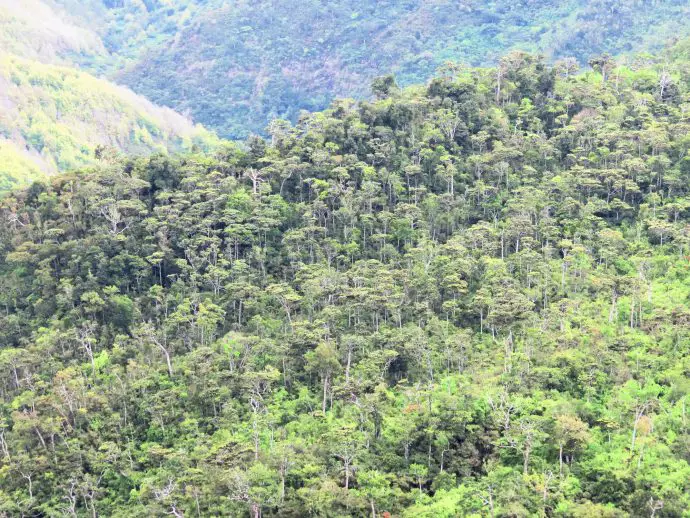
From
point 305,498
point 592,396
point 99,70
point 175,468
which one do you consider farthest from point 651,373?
point 99,70

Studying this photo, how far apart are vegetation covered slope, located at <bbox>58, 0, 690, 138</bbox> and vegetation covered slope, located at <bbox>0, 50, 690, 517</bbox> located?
41250 mm

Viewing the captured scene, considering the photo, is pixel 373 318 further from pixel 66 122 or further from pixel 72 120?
pixel 72 120

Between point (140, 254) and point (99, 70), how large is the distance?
105 metres

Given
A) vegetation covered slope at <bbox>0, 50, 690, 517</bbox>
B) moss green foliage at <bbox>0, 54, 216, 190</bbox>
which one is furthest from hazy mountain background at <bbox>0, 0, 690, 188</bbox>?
vegetation covered slope at <bbox>0, 50, 690, 517</bbox>

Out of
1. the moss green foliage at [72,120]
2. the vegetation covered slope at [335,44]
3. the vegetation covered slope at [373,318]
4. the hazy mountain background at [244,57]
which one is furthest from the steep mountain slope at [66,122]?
the vegetation covered slope at [373,318]

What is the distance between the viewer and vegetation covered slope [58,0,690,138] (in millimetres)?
99125

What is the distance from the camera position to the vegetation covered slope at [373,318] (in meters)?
33.3

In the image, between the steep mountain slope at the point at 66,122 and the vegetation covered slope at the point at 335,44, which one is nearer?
the steep mountain slope at the point at 66,122

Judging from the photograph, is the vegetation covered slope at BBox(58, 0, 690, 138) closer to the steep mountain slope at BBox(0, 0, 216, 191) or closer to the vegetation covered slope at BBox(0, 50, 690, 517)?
the steep mountain slope at BBox(0, 0, 216, 191)

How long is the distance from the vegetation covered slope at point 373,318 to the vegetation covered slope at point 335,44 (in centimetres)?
4125

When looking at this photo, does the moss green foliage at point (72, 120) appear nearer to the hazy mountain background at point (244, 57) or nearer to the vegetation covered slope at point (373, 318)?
the hazy mountain background at point (244, 57)

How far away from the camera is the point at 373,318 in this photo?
4278 cm

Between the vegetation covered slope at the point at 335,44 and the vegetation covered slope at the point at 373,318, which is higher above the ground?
the vegetation covered slope at the point at 335,44

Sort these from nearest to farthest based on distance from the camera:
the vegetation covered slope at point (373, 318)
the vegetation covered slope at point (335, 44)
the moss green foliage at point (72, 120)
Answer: the vegetation covered slope at point (373, 318) → the moss green foliage at point (72, 120) → the vegetation covered slope at point (335, 44)
